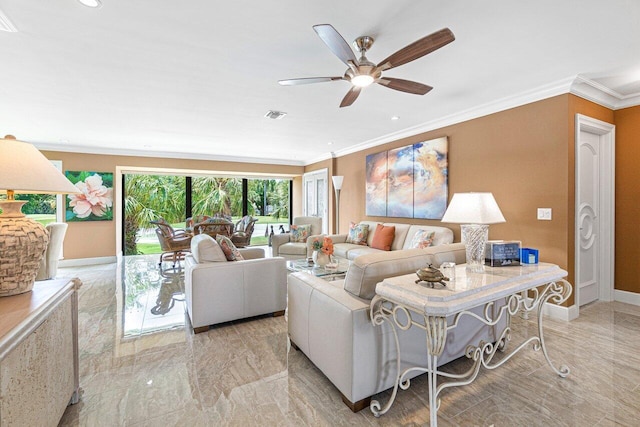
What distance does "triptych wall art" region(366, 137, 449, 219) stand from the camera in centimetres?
443

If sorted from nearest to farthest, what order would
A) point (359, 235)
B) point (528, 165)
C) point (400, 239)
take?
1. point (528, 165)
2. point (400, 239)
3. point (359, 235)

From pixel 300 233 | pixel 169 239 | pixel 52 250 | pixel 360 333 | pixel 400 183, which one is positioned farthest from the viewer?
pixel 300 233

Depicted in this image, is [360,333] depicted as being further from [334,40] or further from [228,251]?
[228,251]

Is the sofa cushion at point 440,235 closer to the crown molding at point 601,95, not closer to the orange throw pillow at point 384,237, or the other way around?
the orange throw pillow at point 384,237

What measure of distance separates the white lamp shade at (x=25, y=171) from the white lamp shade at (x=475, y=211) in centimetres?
243

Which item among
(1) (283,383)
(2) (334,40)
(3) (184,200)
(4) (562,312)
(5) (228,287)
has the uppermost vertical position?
(2) (334,40)

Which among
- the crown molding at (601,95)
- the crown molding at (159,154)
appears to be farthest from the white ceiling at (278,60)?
the crown molding at (159,154)

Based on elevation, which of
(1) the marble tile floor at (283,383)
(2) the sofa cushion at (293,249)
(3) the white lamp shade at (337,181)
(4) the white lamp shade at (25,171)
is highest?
(3) the white lamp shade at (337,181)

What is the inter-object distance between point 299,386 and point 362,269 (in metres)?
0.95

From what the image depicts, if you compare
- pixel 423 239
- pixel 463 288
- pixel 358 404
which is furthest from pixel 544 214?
pixel 358 404

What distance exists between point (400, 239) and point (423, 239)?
2.19ft

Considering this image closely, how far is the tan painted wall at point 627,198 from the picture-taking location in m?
3.40

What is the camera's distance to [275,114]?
13.4 ft

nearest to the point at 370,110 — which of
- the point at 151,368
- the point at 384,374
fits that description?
the point at 384,374
